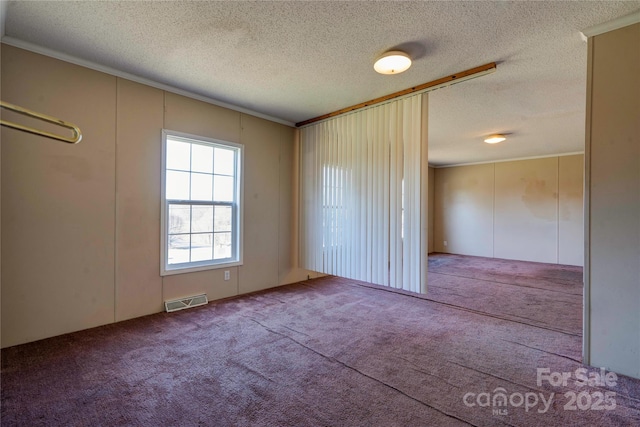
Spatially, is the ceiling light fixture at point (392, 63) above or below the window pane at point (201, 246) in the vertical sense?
above

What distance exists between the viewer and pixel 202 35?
2.37 meters

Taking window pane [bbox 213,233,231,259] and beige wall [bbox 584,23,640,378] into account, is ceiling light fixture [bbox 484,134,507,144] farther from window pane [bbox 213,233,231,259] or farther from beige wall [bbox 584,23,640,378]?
window pane [bbox 213,233,231,259]

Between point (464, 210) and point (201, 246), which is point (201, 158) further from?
point (464, 210)

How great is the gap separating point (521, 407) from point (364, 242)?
2.23 metres

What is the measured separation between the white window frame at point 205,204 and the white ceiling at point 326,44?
1.86 feet

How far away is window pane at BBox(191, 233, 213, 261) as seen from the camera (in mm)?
3715

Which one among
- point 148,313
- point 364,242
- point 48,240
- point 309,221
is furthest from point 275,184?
point 48,240

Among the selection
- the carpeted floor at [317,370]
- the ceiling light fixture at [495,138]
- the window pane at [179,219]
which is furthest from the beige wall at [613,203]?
the window pane at [179,219]

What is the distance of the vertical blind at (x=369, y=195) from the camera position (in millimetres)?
3273

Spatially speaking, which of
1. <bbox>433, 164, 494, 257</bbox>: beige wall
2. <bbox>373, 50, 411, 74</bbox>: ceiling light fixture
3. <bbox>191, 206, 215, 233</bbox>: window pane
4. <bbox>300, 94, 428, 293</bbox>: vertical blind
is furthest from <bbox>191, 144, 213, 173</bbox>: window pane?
<bbox>433, 164, 494, 257</bbox>: beige wall

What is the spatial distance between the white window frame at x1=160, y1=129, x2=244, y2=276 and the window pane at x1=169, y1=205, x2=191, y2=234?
0.21ft

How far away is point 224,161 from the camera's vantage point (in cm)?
402

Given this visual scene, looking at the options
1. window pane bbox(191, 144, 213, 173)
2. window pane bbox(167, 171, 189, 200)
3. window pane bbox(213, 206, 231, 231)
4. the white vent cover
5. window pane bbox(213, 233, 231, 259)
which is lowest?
the white vent cover

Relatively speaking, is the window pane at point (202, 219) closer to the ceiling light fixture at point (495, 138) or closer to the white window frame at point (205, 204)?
the white window frame at point (205, 204)
